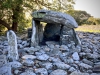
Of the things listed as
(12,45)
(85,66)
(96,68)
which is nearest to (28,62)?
(12,45)

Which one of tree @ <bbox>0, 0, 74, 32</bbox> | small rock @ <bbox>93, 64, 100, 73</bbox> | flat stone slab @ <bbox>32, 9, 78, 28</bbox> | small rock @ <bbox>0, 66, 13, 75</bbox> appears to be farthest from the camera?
tree @ <bbox>0, 0, 74, 32</bbox>

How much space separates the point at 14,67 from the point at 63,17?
130 inches

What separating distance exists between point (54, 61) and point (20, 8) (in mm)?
6144

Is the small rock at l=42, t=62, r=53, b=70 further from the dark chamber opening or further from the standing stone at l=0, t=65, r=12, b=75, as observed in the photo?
the dark chamber opening

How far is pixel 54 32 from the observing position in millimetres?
8344

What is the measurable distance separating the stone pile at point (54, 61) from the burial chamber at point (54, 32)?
0.36 metres

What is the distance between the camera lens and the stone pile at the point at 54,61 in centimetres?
472

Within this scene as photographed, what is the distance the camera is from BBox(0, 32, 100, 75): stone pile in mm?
4719

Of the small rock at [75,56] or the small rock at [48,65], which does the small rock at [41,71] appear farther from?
the small rock at [75,56]

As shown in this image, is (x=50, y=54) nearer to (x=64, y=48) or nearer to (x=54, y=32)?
(x=64, y=48)

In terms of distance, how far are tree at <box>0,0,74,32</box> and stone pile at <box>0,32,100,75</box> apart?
3.80m

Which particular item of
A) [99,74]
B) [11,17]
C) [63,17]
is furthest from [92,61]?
[11,17]

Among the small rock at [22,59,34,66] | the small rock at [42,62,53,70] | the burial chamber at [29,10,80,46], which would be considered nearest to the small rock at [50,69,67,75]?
the small rock at [42,62,53,70]

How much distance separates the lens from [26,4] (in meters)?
10.6
